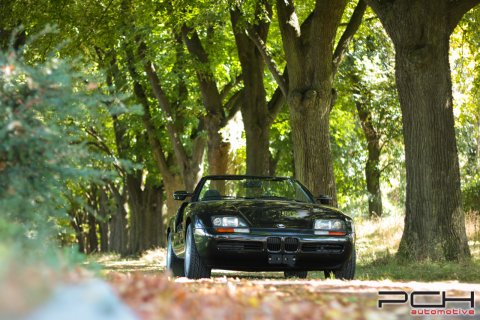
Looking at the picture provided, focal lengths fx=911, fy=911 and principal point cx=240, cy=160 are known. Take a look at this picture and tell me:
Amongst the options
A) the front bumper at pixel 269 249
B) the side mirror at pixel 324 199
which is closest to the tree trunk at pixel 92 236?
the side mirror at pixel 324 199

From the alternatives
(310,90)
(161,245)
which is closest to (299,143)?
(310,90)

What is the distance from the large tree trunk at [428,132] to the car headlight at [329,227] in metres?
3.55

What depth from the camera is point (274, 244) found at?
12.0 metres

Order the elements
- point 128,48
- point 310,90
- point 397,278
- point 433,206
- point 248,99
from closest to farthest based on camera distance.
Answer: point 397,278, point 433,206, point 310,90, point 248,99, point 128,48

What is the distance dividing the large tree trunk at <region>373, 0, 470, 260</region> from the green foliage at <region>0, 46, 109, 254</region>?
8.69m

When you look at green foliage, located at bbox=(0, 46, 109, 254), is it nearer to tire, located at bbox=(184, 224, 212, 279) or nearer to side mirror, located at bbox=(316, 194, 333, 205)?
tire, located at bbox=(184, 224, 212, 279)

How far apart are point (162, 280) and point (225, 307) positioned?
118 cm

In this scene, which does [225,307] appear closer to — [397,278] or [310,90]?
[397,278]

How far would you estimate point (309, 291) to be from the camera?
8336mm

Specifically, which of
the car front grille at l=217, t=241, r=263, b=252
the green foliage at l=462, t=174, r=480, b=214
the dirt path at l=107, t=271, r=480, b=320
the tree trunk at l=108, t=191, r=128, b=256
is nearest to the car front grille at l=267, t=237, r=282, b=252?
the car front grille at l=217, t=241, r=263, b=252

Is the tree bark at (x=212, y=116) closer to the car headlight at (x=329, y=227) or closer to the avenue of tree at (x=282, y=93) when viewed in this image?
the avenue of tree at (x=282, y=93)

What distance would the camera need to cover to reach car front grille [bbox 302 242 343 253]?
12.1 metres

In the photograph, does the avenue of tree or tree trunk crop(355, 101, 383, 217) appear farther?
tree trunk crop(355, 101, 383, 217)

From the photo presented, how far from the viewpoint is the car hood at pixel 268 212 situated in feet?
39.6
